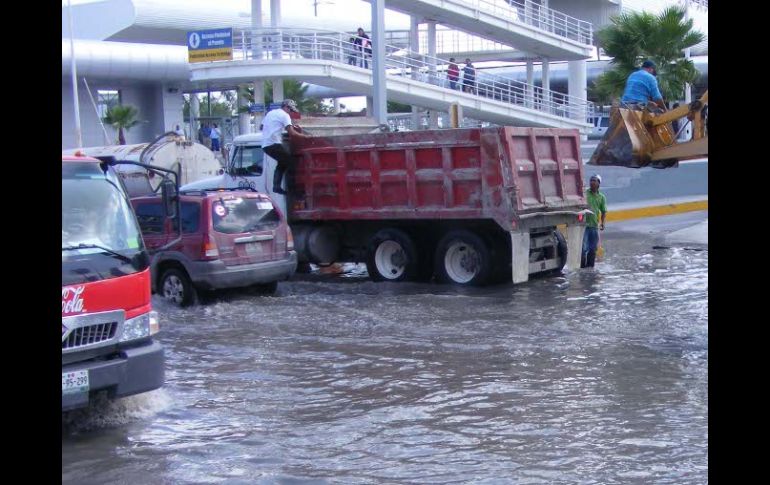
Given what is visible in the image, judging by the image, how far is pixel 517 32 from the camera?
3594 centimetres

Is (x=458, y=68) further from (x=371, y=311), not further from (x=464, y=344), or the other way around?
(x=464, y=344)

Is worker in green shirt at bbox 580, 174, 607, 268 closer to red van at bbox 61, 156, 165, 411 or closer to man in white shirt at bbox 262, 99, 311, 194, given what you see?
man in white shirt at bbox 262, 99, 311, 194

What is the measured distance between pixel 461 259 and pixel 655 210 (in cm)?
1305

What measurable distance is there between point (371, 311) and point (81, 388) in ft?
21.3

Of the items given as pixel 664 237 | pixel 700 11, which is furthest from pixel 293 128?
pixel 700 11

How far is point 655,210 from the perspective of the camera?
87.0 ft

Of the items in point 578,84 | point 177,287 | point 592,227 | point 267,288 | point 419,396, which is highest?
point 578,84

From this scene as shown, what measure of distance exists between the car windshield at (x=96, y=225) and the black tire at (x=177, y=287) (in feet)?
19.5

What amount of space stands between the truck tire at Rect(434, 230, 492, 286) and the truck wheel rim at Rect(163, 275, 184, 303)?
13.0ft

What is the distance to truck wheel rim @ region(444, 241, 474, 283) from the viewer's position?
1494 cm

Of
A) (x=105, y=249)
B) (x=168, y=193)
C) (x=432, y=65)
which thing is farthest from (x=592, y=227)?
(x=432, y=65)

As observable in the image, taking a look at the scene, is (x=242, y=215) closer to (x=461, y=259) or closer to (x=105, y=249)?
(x=461, y=259)
